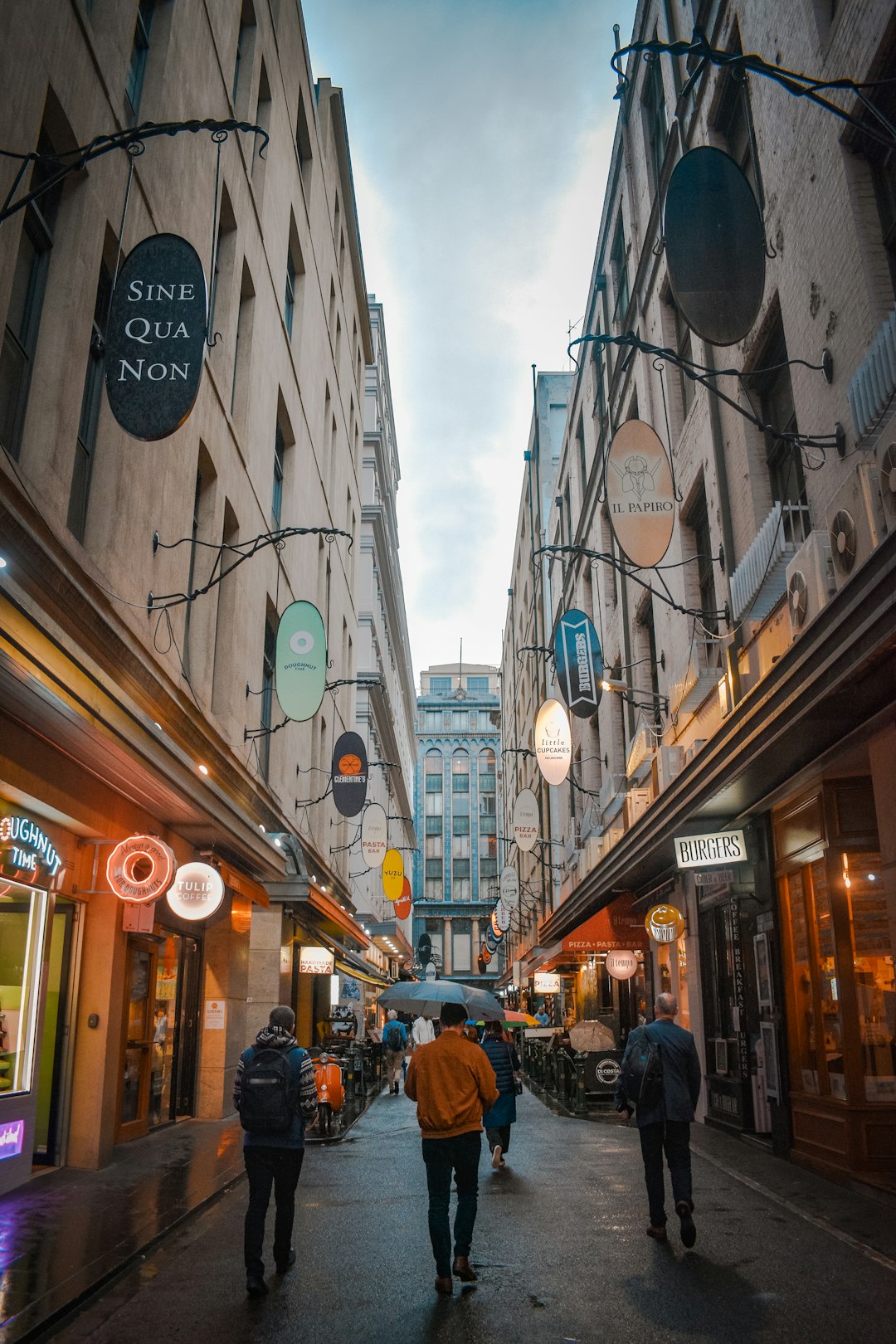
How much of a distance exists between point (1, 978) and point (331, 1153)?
5832 mm

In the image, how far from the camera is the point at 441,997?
404 inches

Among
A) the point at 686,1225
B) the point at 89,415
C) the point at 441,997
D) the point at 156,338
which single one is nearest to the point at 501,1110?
the point at 441,997

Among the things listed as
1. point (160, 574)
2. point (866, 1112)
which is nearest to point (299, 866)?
point (160, 574)

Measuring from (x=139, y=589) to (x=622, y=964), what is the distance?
13.5 metres

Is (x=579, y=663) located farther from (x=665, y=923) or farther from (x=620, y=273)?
(x=620, y=273)

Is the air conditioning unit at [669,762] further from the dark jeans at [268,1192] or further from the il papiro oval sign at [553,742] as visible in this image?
the dark jeans at [268,1192]

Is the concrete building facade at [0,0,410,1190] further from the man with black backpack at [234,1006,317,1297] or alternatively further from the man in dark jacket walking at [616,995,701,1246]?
the man in dark jacket walking at [616,995,701,1246]

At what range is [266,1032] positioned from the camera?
7539 mm

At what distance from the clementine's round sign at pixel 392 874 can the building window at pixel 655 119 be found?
21.4 metres

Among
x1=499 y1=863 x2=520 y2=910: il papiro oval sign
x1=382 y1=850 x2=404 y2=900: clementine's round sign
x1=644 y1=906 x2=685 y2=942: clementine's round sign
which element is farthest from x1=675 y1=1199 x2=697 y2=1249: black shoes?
x1=499 y1=863 x2=520 y2=910: il papiro oval sign

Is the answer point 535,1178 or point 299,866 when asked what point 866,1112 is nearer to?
point 535,1178

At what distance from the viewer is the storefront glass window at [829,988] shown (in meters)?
11.0

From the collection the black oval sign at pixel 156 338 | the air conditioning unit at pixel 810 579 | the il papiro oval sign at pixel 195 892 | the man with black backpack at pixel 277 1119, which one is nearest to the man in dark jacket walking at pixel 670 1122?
the man with black backpack at pixel 277 1119

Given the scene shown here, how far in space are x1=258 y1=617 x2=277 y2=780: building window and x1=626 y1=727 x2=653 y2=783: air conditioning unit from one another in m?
7.53
